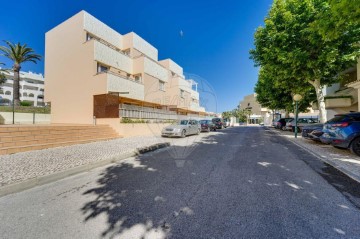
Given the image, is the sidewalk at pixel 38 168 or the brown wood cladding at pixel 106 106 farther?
the brown wood cladding at pixel 106 106

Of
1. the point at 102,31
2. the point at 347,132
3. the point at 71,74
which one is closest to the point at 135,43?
the point at 102,31

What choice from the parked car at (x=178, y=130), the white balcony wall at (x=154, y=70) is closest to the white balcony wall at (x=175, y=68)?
the white balcony wall at (x=154, y=70)

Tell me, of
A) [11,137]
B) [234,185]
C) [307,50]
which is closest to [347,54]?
[307,50]

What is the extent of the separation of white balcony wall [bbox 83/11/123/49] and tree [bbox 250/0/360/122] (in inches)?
575

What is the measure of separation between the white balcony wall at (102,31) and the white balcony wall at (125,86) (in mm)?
5808

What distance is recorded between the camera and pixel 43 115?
63.5 ft

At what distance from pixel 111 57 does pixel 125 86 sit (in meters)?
3.47

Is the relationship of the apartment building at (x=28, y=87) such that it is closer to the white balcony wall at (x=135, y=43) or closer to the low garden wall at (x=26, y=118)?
the low garden wall at (x=26, y=118)

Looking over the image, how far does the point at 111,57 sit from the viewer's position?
16.3 metres

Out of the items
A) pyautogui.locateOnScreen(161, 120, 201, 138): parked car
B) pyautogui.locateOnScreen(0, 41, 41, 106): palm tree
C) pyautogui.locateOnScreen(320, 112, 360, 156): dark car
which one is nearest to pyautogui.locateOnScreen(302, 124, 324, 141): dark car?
pyautogui.locateOnScreen(320, 112, 360, 156): dark car

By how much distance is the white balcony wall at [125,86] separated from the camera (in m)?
14.0

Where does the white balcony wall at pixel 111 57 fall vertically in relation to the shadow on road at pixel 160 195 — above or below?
above

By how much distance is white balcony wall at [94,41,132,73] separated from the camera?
49.0 feet

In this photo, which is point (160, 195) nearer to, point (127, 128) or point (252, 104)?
point (127, 128)
